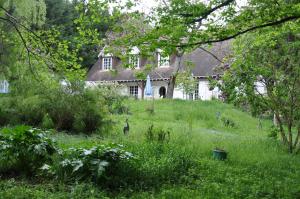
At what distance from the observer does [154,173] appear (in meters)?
6.86

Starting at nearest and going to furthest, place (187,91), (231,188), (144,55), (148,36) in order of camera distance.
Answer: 1. (231,188)
2. (148,36)
3. (144,55)
4. (187,91)

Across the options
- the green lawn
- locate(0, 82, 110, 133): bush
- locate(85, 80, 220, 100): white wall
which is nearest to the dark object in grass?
the green lawn

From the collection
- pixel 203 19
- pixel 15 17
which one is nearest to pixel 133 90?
pixel 15 17

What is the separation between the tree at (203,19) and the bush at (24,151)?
102 inches

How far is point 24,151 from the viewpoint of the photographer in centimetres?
654

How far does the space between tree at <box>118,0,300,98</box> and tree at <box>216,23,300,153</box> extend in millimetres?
3626

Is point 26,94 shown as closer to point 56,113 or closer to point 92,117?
point 56,113

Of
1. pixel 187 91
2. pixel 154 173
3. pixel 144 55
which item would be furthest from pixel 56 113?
pixel 187 91

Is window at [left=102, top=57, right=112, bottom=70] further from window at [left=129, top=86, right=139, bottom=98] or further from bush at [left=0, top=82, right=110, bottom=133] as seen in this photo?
bush at [left=0, top=82, right=110, bottom=133]

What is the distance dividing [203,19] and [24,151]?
13.6 feet

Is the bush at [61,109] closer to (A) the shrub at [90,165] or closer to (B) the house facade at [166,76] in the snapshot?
(A) the shrub at [90,165]

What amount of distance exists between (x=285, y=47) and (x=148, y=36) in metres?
5.90

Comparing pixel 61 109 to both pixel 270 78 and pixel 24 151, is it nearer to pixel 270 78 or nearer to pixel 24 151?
pixel 270 78

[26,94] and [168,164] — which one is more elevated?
[26,94]
